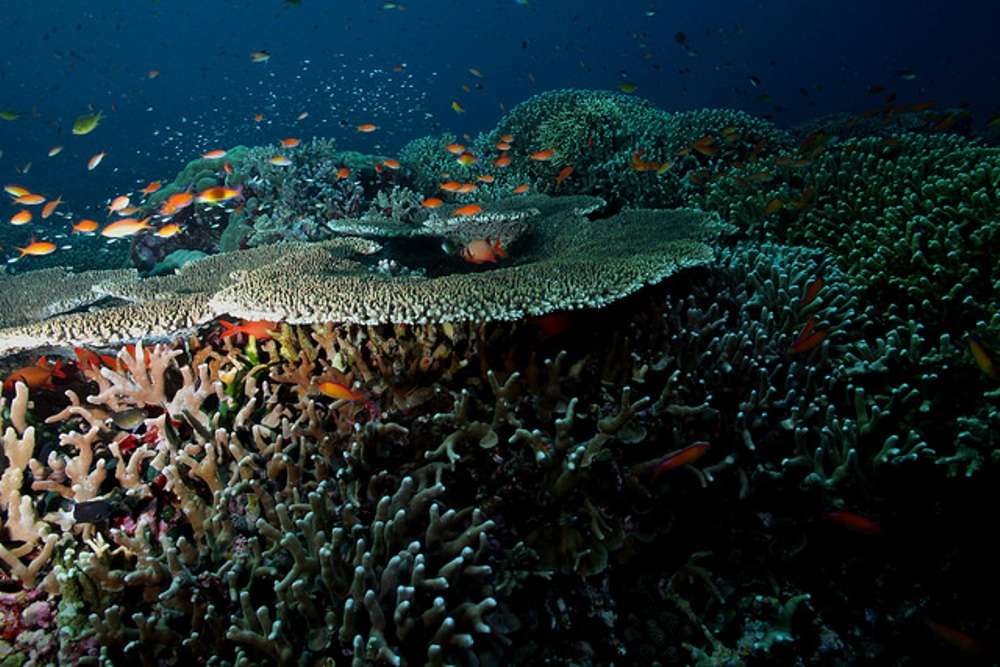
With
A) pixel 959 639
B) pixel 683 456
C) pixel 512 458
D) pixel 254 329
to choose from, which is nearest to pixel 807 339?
pixel 683 456

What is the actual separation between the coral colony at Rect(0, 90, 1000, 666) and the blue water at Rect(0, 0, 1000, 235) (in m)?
40.7

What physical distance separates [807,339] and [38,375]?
5.85m

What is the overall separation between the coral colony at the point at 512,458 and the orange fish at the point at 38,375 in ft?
0.12

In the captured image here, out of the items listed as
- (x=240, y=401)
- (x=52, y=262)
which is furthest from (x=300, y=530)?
(x=52, y=262)

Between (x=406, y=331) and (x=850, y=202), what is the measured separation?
5622 millimetres

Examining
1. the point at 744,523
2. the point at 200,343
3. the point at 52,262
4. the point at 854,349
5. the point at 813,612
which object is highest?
the point at 200,343

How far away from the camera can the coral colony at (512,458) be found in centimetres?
253

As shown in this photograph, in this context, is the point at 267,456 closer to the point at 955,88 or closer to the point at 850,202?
the point at 850,202

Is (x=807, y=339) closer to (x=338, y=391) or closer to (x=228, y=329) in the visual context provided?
(x=338, y=391)

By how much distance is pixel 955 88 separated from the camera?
5378 centimetres

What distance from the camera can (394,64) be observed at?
71.6 metres

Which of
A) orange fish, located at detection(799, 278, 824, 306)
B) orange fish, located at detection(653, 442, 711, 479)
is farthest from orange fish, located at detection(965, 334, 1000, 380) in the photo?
orange fish, located at detection(653, 442, 711, 479)

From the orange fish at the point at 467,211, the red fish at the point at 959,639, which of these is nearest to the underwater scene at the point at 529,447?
the red fish at the point at 959,639

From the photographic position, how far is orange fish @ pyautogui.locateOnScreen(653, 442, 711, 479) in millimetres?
2656
